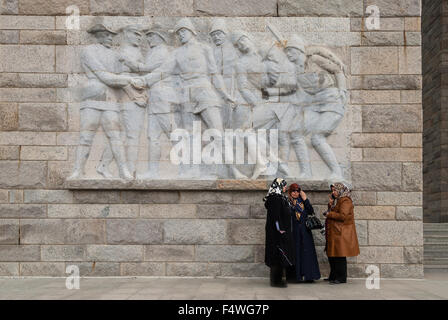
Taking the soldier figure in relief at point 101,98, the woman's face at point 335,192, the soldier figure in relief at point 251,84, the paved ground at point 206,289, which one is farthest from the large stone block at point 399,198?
the soldier figure in relief at point 101,98

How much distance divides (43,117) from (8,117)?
0.55m

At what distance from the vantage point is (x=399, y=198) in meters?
6.33

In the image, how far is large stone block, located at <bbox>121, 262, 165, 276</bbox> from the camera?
628cm

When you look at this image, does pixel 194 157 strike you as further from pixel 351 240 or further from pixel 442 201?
pixel 442 201

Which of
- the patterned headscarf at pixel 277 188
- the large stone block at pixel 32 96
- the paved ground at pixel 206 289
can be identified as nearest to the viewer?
the paved ground at pixel 206 289

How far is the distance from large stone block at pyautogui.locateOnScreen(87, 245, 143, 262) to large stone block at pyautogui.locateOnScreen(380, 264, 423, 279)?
3.73 metres

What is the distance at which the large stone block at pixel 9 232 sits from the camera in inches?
251

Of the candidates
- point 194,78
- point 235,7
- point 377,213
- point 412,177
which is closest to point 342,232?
point 377,213

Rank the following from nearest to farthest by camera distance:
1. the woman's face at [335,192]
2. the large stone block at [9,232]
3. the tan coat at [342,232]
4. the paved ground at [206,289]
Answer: the paved ground at [206,289] < the tan coat at [342,232] < the woman's face at [335,192] < the large stone block at [9,232]

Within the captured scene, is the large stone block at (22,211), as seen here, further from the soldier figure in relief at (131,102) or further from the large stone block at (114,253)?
the soldier figure in relief at (131,102)

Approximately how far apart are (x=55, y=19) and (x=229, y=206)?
4047 mm

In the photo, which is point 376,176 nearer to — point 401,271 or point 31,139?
point 401,271

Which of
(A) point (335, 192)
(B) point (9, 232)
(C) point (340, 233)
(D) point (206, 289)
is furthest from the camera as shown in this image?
(B) point (9, 232)

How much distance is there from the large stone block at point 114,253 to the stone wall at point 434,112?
24.3 feet
